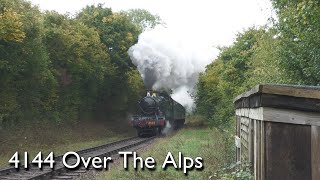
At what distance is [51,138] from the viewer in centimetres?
2425

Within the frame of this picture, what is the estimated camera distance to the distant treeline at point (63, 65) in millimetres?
21953

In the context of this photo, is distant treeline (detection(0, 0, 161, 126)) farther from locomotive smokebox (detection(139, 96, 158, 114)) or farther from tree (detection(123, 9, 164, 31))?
tree (detection(123, 9, 164, 31))

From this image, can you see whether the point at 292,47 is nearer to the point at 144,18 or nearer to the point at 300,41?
the point at 300,41

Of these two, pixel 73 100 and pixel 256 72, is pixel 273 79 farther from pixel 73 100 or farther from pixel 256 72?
pixel 73 100

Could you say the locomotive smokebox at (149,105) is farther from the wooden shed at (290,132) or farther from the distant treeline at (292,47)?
the wooden shed at (290,132)

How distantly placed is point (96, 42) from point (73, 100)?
17.3 feet

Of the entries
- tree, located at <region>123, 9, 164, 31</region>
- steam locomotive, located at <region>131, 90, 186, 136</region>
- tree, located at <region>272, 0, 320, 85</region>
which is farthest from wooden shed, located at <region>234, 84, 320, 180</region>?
tree, located at <region>123, 9, 164, 31</region>

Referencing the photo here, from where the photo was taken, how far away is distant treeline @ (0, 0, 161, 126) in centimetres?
2195

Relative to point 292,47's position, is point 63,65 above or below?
above

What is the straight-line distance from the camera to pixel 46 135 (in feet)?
79.8

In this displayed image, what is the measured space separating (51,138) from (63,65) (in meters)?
7.49

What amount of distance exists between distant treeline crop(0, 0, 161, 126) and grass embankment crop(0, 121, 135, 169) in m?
0.71

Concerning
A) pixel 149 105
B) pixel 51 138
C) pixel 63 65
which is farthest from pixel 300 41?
pixel 63 65

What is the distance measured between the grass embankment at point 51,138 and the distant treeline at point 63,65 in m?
0.71
